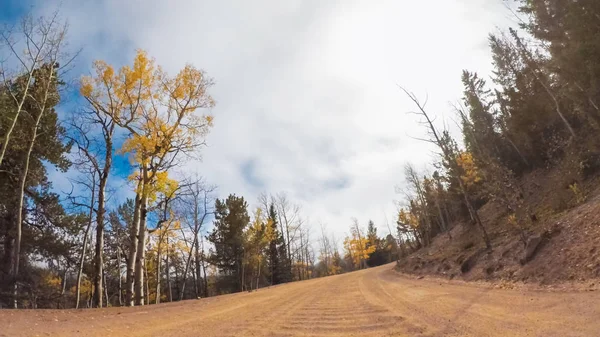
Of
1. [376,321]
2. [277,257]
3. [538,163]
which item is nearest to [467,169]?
[538,163]

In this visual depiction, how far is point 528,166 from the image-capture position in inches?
1106

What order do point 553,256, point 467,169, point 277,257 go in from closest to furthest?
point 553,256 → point 467,169 → point 277,257

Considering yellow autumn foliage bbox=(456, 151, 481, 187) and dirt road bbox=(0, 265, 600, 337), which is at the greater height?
yellow autumn foliage bbox=(456, 151, 481, 187)

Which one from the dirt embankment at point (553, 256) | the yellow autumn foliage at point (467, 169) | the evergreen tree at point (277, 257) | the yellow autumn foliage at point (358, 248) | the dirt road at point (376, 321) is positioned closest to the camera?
the dirt road at point (376, 321)

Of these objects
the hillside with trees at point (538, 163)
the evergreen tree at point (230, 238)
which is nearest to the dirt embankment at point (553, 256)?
the hillside with trees at point (538, 163)

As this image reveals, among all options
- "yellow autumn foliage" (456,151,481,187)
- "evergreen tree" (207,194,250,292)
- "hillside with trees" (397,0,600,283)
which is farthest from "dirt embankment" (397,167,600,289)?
"evergreen tree" (207,194,250,292)

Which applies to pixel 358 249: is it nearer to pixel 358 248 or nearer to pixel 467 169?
pixel 358 248

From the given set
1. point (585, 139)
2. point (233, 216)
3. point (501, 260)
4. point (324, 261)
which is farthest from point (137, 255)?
point (324, 261)

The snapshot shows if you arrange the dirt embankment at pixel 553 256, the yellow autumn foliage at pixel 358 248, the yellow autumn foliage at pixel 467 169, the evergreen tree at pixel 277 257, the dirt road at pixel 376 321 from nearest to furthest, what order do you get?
the dirt road at pixel 376 321 < the dirt embankment at pixel 553 256 < the yellow autumn foliage at pixel 467 169 < the evergreen tree at pixel 277 257 < the yellow autumn foliage at pixel 358 248

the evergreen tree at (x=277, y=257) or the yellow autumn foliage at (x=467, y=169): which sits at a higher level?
the yellow autumn foliage at (x=467, y=169)

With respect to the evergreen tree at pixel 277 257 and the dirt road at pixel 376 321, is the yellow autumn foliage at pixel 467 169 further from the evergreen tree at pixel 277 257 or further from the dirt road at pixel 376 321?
the dirt road at pixel 376 321

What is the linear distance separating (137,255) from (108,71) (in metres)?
8.35

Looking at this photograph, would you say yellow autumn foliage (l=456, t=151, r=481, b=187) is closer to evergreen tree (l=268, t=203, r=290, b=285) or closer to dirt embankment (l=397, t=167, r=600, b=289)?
dirt embankment (l=397, t=167, r=600, b=289)

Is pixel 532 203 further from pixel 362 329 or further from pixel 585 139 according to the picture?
pixel 362 329
